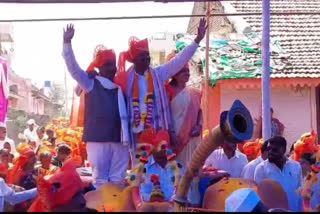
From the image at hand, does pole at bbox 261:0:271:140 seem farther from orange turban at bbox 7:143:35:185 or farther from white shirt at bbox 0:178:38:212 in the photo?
white shirt at bbox 0:178:38:212

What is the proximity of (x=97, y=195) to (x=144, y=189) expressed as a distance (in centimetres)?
44

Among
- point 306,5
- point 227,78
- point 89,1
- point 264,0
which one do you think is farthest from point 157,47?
point 89,1

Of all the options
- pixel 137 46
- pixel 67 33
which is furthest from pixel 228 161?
pixel 67 33

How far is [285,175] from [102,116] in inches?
76.3

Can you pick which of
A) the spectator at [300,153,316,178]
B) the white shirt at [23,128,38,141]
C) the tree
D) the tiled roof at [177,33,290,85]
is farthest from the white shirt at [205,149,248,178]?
the tree

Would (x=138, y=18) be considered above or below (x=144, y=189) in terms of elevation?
above

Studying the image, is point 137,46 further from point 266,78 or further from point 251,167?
point 266,78

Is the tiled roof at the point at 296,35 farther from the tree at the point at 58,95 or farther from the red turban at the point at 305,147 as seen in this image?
the tree at the point at 58,95

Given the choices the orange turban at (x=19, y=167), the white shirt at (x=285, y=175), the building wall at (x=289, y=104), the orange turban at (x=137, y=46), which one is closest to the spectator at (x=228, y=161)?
the white shirt at (x=285, y=175)

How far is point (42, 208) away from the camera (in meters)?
3.54

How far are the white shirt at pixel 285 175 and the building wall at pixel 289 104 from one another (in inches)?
346

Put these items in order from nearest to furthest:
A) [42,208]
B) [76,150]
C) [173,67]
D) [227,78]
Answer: [42,208] < [173,67] < [76,150] < [227,78]

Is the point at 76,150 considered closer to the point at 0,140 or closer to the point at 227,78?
the point at 0,140

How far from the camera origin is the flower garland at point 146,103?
611 cm
